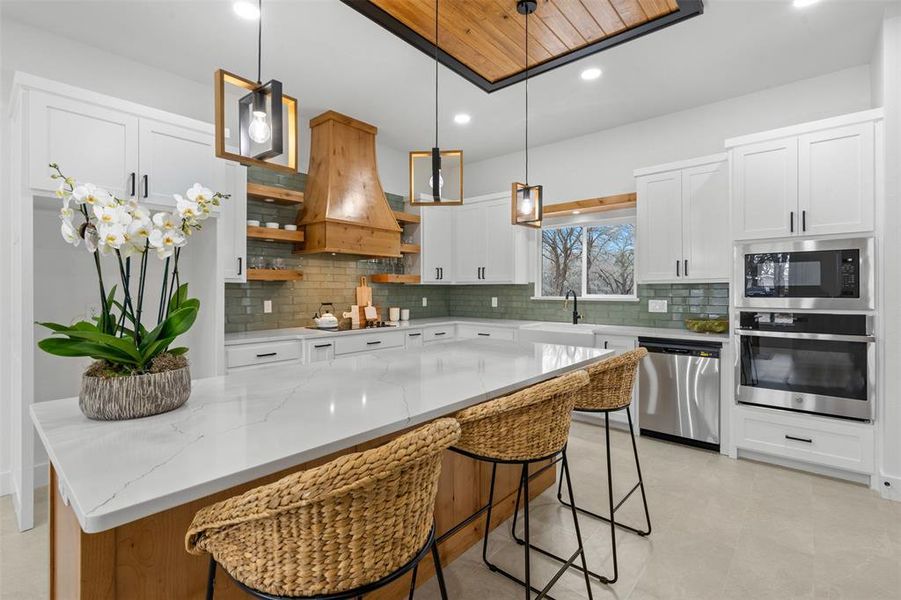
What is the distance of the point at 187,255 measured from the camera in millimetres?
3430

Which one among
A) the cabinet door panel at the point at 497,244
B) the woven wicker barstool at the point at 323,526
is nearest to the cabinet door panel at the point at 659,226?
the cabinet door panel at the point at 497,244

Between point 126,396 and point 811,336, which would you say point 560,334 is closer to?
point 811,336

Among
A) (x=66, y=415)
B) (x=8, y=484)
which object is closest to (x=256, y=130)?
(x=66, y=415)

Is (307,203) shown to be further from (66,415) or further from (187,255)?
(66,415)

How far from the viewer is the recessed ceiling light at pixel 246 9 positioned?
2.57 meters

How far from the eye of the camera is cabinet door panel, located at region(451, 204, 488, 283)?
5262mm

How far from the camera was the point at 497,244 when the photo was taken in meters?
5.12

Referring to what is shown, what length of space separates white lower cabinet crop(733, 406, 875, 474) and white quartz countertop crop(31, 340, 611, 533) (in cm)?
207

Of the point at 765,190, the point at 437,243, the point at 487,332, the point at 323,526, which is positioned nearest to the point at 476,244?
the point at 437,243

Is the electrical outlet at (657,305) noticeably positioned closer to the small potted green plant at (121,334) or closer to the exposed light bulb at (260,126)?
the exposed light bulb at (260,126)

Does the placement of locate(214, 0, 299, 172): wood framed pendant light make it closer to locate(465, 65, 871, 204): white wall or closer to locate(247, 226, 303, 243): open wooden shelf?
locate(247, 226, 303, 243): open wooden shelf

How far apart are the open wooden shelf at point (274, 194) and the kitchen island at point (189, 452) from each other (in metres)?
2.30

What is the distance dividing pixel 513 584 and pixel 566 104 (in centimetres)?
374

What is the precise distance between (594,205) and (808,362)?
228 cm
